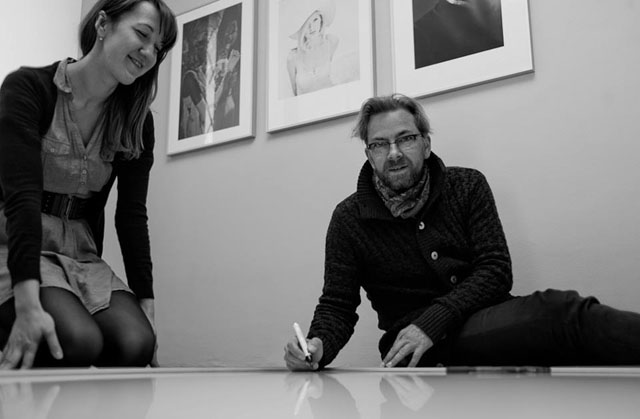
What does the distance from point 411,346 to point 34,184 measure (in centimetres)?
83

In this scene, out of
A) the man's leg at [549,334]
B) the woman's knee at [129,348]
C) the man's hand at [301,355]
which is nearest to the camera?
the man's leg at [549,334]

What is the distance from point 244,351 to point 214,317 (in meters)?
0.18

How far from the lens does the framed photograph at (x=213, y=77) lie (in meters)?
2.20

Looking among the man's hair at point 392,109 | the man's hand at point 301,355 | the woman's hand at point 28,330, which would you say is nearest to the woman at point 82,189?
the woman's hand at point 28,330

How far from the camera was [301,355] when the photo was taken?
114 cm

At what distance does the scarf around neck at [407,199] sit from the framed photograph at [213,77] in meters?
0.83

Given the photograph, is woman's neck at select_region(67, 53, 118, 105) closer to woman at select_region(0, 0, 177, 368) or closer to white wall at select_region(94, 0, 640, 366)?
woman at select_region(0, 0, 177, 368)

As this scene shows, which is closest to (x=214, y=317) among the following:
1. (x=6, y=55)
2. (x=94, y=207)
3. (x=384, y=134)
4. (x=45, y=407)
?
(x=94, y=207)

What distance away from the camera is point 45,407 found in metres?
0.43

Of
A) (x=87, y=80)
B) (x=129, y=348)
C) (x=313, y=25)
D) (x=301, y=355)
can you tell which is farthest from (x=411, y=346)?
(x=313, y=25)

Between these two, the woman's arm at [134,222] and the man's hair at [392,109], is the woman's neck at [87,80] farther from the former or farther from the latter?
the man's hair at [392,109]

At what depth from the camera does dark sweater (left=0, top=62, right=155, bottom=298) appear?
3.82 feet

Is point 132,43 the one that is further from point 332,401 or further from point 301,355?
point 332,401

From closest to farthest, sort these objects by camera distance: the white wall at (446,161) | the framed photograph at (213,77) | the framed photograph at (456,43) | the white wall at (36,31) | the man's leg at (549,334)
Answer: the man's leg at (549,334), the white wall at (446,161), the framed photograph at (456,43), the framed photograph at (213,77), the white wall at (36,31)
